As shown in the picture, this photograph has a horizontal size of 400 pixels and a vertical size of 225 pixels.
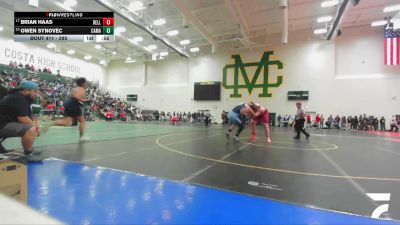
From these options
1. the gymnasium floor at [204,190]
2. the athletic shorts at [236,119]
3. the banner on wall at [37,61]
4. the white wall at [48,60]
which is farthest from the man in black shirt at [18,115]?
the banner on wall at [37,61]

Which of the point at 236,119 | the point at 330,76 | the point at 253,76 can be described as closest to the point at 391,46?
the point at 330,76

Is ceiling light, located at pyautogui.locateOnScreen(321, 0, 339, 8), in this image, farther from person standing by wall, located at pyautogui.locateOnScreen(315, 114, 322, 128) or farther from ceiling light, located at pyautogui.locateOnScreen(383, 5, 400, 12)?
person standing by wall, located at pyautogui.locateOnScreen(315, 114, 322, 128)

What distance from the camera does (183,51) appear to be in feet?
71.9

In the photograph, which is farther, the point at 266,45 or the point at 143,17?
the point at 266,45

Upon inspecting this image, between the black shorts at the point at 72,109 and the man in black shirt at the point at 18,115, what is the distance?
1874 millimetres

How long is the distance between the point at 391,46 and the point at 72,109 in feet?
67.0

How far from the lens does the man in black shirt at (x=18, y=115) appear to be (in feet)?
9.86

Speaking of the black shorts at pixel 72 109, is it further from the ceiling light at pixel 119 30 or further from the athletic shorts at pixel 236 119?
the ceiling light at pixel 119 30

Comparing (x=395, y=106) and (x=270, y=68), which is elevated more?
(x=270, y=68)

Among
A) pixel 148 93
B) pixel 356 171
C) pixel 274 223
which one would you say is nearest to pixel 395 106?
pixel 356 171

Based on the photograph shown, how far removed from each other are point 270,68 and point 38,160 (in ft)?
65.9

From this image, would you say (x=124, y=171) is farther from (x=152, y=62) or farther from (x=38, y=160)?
(x=152, y=62)

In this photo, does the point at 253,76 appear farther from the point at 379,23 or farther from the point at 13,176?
the point at 13,176
